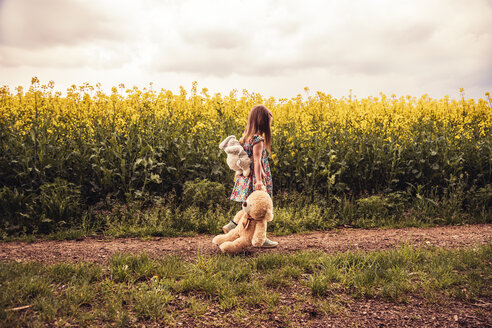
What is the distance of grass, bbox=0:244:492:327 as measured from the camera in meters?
3.16

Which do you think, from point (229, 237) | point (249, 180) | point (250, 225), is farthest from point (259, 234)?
point (249, 180)

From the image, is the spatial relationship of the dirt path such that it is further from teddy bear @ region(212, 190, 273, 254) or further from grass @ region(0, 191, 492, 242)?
teddy bear @ region(212, 190, 273, 254)

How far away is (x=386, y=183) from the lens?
7633mm

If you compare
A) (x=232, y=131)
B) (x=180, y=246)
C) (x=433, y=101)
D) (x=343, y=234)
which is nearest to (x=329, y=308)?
(x=180, y=246)

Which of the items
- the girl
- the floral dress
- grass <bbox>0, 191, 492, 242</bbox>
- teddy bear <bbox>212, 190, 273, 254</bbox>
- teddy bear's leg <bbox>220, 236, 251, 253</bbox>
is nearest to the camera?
teddy bear <bbox>212, 190, 273, 254</bbox>

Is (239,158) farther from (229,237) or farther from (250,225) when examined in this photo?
(229,237)

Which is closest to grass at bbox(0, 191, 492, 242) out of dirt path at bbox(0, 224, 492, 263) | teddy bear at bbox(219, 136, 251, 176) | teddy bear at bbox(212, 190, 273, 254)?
dirt path at bbox(0, 224, 492, 263)

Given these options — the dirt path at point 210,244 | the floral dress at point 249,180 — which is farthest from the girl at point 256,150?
the dirt path at point 210,244

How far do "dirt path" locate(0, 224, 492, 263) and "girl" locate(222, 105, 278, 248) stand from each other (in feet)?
2.73

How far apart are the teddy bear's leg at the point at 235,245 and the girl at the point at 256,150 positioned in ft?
1.42

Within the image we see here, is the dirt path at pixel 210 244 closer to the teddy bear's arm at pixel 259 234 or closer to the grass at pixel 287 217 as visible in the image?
the grass at pixel 287 217

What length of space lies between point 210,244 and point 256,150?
1.56 meters

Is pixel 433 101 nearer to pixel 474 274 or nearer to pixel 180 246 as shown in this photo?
pixel 474 274

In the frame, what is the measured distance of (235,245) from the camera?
182 inches
